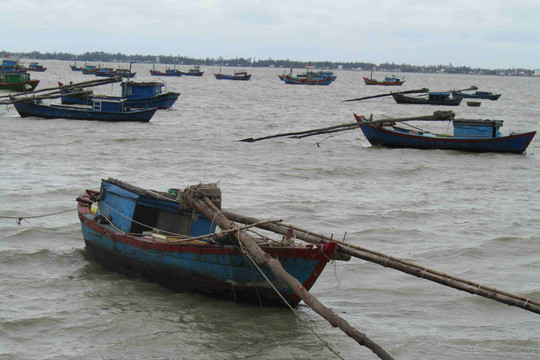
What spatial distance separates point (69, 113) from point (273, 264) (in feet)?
103

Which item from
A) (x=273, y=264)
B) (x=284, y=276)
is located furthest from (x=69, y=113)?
(x=284, y=276)

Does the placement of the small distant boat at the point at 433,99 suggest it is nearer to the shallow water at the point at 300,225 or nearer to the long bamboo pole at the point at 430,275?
the shallow water at the point at 300,225

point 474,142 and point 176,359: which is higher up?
point 474,142

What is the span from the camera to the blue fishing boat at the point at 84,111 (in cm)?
3853

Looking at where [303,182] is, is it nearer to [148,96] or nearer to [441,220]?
[441,220]

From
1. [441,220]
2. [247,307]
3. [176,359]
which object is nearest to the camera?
[176,359]

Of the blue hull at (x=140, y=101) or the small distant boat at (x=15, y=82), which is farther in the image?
the small distant boat at (x=15, y=82)

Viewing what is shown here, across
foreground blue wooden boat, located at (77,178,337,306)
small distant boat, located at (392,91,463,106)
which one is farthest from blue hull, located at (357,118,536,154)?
small distant boat, located at (392,91,463,106)

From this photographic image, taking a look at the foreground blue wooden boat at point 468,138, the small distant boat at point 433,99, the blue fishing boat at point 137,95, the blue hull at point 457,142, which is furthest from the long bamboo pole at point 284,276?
the small distant boat at point 433,99

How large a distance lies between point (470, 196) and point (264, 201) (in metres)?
7.15

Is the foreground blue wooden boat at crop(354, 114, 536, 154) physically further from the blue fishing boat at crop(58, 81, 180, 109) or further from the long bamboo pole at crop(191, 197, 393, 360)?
the long bamboo pole at crop(191, 197, 393, 360)

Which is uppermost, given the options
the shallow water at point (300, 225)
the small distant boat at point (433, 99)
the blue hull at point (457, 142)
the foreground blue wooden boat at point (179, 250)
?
the small distant boat at point (433, 99)

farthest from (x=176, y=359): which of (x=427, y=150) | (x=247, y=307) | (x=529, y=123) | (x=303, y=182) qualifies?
(x=529, y=123)

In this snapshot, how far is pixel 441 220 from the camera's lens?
1836 centimetres
